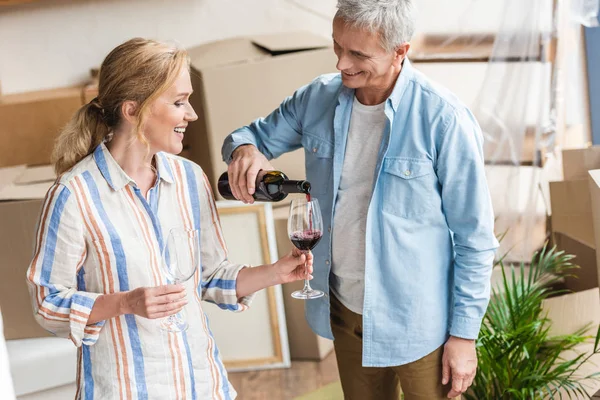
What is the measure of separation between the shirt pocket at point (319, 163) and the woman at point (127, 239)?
0.75 ft

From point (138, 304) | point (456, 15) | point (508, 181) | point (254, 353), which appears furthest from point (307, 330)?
point (138, 304)

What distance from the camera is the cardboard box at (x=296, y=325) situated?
3342 millimetres

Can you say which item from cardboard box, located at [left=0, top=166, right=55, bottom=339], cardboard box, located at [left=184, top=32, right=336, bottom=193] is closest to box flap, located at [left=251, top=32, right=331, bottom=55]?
cardboard box, located at [left=184, top=32, right=336, bottom=193]

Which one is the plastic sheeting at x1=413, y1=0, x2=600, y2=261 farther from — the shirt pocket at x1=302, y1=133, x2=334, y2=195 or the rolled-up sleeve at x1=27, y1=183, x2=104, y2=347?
the rolled-up sleeve at x1=27, y1=183, x2=104, y2=347

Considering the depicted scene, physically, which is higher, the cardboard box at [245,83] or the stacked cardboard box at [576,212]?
the cardboard box at [245,83]

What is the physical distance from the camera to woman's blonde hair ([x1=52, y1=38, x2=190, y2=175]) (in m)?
1.58

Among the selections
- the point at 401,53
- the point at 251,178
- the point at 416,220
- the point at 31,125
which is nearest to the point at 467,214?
the point at 416,220

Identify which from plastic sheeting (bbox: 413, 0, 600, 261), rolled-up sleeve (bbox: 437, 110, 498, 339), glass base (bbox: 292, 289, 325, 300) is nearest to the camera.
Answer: rolled-up sleeve (bbox: 437, 110, 498, 339)

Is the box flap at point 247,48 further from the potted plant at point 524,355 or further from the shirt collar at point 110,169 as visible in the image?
the shirt collar at point 110,169

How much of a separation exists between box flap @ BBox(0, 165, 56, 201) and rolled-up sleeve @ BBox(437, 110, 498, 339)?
1.52 metres

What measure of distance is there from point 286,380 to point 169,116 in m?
1.90

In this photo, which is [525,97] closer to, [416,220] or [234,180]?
[416,220]

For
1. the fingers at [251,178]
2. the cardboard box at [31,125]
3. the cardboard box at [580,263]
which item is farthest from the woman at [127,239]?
the cardboard box at [31,125]

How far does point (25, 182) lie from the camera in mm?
2883
